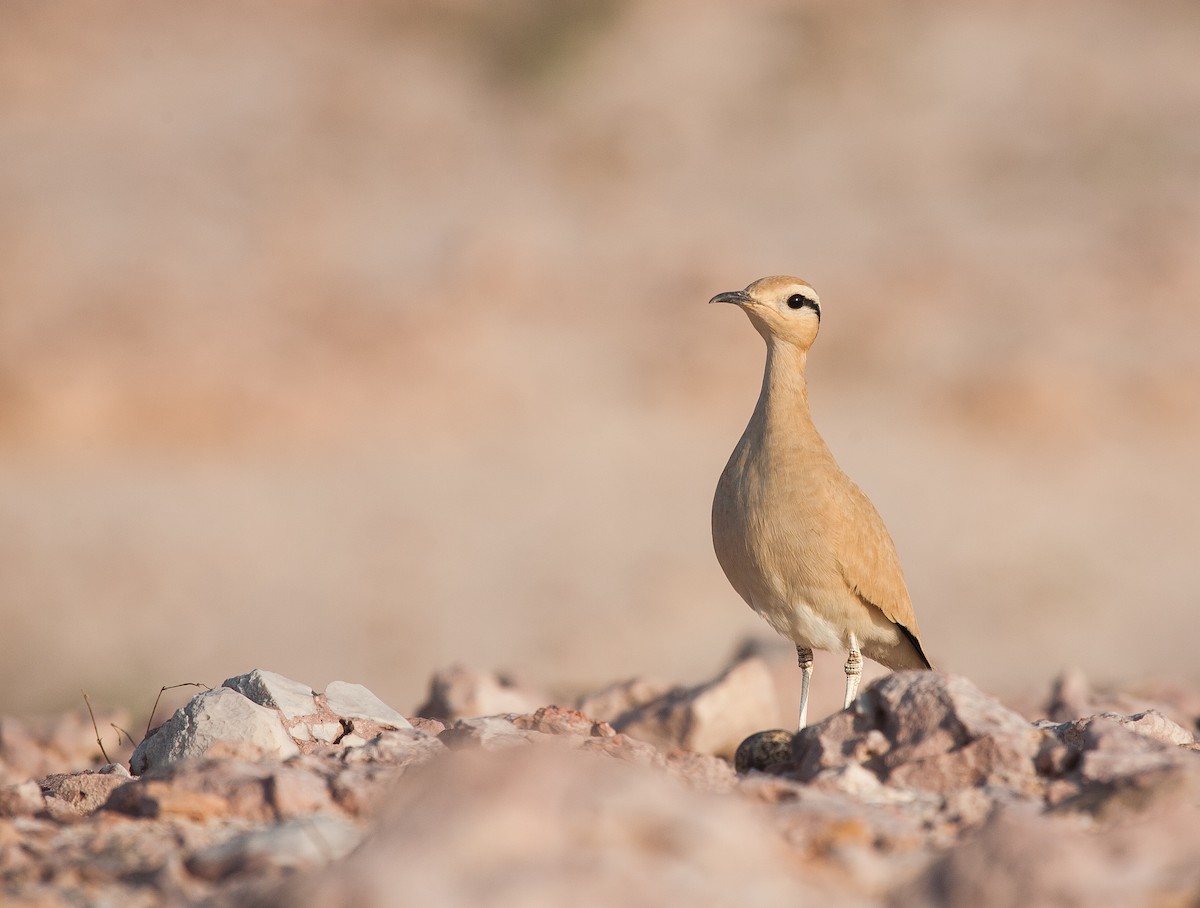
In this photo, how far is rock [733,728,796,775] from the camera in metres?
4.22

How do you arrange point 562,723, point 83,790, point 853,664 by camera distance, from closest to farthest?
point 83,790
point 562,723
point 853,664

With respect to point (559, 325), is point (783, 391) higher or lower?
lower

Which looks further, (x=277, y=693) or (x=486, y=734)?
(x=277, y=693)

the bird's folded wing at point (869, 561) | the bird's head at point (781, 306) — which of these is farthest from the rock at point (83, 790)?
the bird's head at point (781, 306)

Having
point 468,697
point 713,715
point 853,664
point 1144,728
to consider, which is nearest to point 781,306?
point 853,664

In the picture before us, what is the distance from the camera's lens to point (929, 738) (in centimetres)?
381

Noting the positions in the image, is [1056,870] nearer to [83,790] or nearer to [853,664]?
[83,790]

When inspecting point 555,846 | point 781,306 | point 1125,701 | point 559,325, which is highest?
Result: point 559,325

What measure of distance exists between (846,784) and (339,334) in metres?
14.6

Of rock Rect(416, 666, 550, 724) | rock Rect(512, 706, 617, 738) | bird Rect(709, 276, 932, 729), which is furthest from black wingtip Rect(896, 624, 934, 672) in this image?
rock Rect(416, 666, 550, 724)

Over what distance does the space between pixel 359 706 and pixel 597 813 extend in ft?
6.42

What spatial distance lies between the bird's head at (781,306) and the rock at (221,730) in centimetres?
A: 261

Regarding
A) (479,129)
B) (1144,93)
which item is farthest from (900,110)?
(479,129)

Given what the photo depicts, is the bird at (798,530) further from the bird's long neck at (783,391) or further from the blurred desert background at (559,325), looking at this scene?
the blurred desert background at (559,325)
